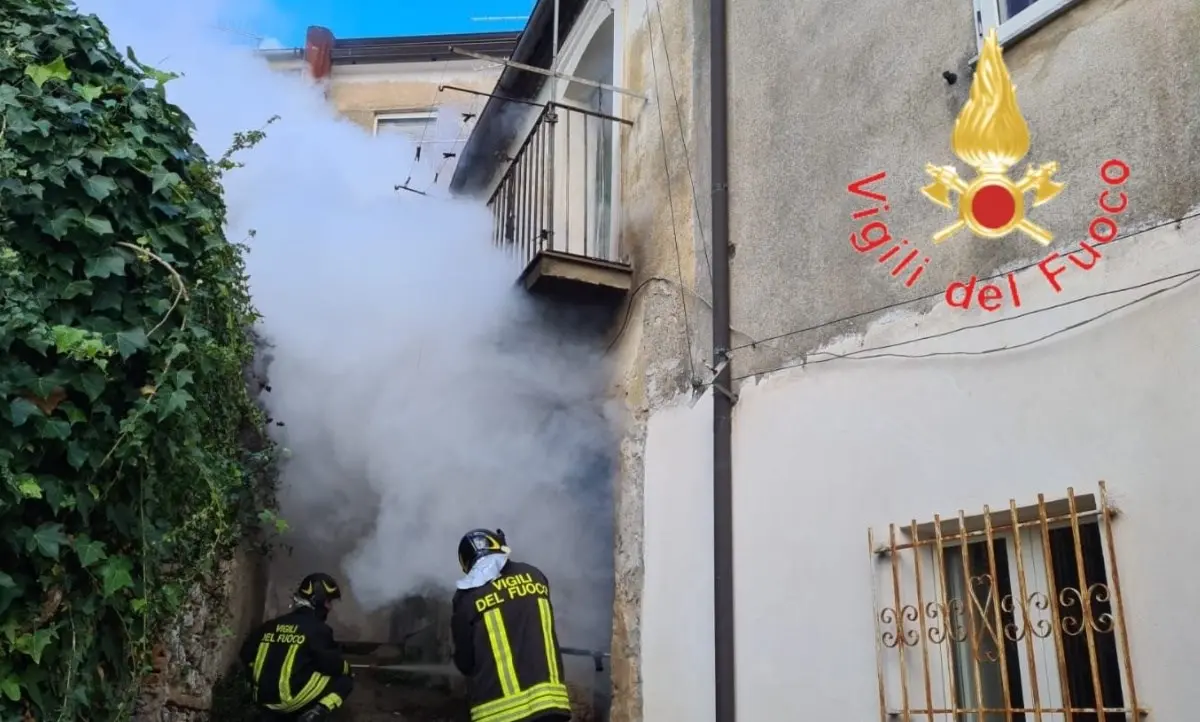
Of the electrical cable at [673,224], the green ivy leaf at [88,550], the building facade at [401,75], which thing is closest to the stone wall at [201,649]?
the green ivy leaf at [88,550]

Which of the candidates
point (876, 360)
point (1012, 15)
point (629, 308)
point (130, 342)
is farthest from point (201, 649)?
point (1012, 15)

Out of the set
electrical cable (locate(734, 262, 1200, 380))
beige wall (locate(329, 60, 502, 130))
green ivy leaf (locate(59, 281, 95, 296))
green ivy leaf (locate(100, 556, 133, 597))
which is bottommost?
green ivy leaf (locate(100, 556, 133, 597))

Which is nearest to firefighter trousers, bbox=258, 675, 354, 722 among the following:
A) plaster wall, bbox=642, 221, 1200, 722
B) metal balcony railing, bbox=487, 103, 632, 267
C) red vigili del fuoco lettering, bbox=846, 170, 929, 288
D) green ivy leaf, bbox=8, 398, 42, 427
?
plaster wall, bbox=642, 221, 1200, 722

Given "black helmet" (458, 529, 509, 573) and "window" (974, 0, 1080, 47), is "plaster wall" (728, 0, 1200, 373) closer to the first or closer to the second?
"window" (974, 0, 1080, 47)

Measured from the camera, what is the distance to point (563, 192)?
7.96 meters

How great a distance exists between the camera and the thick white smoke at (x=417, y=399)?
7.05m

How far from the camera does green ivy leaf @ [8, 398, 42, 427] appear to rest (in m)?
3.75

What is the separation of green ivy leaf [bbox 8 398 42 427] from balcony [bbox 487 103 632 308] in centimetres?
310

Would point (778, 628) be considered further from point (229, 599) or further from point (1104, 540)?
point (229, 599)

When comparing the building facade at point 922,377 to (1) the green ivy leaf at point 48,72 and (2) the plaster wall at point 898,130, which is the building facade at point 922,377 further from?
(1) the green ivy leaf at point 48,72

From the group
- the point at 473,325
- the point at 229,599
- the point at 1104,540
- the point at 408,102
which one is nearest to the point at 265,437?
the point at 229,599

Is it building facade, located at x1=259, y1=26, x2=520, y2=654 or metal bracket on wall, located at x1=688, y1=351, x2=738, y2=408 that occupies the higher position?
building facade, located at x1=259, y1=26, x2=520, y2=654

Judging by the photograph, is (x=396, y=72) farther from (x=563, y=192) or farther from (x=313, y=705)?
(x=313, y=705)

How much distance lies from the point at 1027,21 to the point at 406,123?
12.2m
